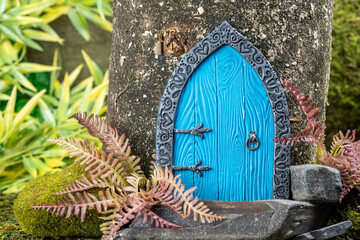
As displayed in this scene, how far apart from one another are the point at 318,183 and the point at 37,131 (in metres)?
2.57

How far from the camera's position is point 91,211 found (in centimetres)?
221

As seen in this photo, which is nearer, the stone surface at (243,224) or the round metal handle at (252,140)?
the stone surface at (243,224)

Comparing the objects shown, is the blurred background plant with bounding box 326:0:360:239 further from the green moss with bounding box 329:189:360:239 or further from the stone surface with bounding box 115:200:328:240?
the stone surface with bounding box 115:200:328:240

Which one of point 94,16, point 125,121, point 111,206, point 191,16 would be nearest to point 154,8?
point 191,16

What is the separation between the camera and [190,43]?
2152mm

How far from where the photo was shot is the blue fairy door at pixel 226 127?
2109 millimetres

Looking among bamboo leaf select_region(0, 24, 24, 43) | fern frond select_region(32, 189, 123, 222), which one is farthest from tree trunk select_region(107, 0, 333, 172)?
bamboo leaf select_region(0, 24, 24, 43)

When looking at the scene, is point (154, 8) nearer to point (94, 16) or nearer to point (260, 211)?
point (260, 211)

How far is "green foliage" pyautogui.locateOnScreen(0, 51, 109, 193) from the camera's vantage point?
347 cm

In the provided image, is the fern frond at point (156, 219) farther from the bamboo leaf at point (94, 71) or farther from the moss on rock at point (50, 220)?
the bamboo leaf at point (94, 71)

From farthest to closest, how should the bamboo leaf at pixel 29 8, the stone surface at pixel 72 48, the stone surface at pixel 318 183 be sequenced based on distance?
1. the stone surface at pixel 72 48
2. the bamboo leaf at pixel 29 8
3. the stone surface at pixel 318 183

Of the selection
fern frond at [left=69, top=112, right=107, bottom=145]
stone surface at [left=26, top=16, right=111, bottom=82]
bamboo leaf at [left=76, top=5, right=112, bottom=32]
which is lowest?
fern frond at [left=69, top=112, right=107, bottom=145]

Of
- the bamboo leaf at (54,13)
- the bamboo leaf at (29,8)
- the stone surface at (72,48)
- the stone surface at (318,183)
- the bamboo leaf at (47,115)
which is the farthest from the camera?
the stone surface at (72,48)

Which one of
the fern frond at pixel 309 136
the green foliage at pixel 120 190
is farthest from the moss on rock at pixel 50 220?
the fern frond at pixel 309 136
